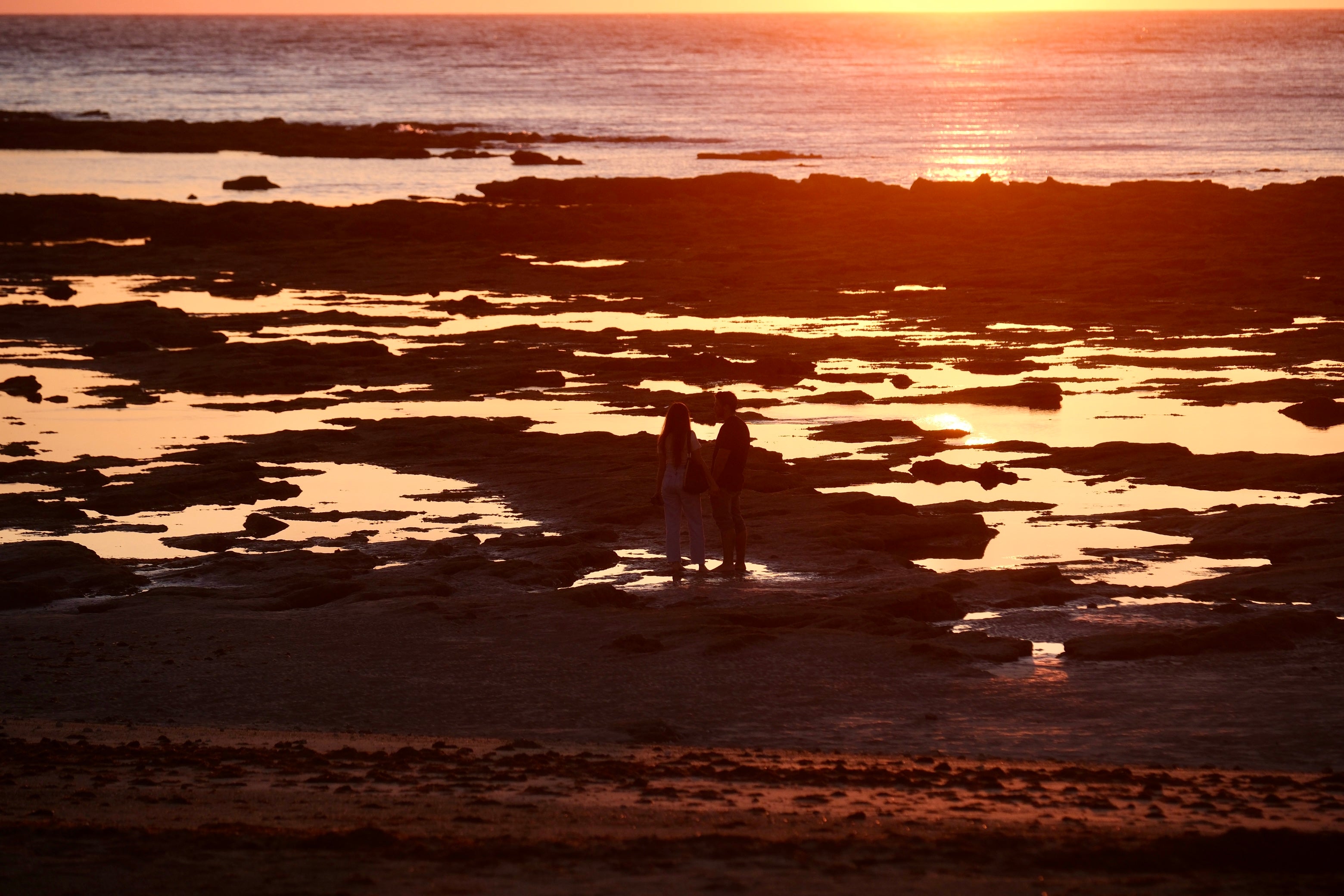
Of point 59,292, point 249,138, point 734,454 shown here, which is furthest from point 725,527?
point 249,138

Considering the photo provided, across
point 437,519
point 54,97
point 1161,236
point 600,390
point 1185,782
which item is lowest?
point 1185,782

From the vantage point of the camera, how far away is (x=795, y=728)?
10.7 meters

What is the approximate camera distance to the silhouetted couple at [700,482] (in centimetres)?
1484

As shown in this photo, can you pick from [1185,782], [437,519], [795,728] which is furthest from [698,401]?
[1185,782]

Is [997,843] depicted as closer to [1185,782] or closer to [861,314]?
[1185,782]

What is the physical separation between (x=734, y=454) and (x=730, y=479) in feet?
0.79

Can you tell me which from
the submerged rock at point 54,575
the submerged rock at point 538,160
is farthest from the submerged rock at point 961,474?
the submerged rock at point 538,160

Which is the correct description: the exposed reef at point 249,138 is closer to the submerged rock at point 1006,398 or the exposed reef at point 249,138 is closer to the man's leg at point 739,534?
the submerged rock at point 1006,398

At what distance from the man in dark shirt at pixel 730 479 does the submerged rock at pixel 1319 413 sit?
10.9 metres

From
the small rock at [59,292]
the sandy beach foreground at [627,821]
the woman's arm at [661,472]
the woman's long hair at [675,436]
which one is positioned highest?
the small rock at [59,292]

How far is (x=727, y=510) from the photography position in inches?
587

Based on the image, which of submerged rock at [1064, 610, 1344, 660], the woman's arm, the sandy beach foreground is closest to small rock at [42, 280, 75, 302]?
the woman's arm

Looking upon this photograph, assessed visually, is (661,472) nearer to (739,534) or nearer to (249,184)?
(739,534)

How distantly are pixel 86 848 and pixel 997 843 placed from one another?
4.47 meters
